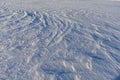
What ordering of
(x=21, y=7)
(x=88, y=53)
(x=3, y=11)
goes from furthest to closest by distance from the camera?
1. (x=21, y=7)
2. (x=3, y=11)
3. (x=88, y=53)

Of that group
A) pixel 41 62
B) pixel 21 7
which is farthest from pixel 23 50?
pixel 21 7

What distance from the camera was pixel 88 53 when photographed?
5.54 m

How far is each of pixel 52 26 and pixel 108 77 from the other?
3.19 m

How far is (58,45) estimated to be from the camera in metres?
5.90

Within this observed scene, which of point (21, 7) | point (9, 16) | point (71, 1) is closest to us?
point (9, 16)

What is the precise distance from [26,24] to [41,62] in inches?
109

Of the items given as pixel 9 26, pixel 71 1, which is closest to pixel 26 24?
pixel 9 26

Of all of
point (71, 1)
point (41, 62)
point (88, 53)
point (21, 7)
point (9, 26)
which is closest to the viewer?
→ point (41, 62)

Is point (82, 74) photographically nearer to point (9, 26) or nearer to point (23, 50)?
point (23, 50)

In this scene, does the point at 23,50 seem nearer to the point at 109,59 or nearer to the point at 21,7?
the point at 109,59

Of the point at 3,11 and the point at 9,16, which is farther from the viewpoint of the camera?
the point at 3,11

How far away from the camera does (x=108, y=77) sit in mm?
4559

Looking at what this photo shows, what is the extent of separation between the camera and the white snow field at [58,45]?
15.3 ft

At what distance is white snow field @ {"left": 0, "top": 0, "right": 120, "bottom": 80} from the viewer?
184 inches
